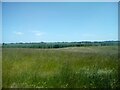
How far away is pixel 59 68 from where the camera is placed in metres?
6.20

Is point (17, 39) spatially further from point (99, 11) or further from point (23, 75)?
point (99, 11)

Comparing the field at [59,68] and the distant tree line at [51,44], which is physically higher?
the distant tree line at [51,44]

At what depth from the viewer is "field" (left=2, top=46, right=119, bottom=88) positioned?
20.2 ft

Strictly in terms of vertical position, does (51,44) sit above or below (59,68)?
above

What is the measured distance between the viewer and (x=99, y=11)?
6.20 meters

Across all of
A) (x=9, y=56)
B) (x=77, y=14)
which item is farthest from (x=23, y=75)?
(x=77, y=14)

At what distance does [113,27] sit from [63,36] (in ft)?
2.51

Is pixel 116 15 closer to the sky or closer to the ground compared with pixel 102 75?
closer to the sky

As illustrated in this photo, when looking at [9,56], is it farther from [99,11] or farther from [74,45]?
[99,11]

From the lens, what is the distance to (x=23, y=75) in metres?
6.19

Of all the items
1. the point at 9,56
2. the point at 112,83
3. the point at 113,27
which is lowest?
the point at 112,83

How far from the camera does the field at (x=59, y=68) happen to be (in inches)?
242

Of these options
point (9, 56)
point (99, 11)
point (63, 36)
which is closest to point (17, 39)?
point (9, 56)

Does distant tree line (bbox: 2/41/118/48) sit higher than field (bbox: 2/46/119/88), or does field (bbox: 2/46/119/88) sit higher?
distant tree line (bbox: 2/41/118/48)
